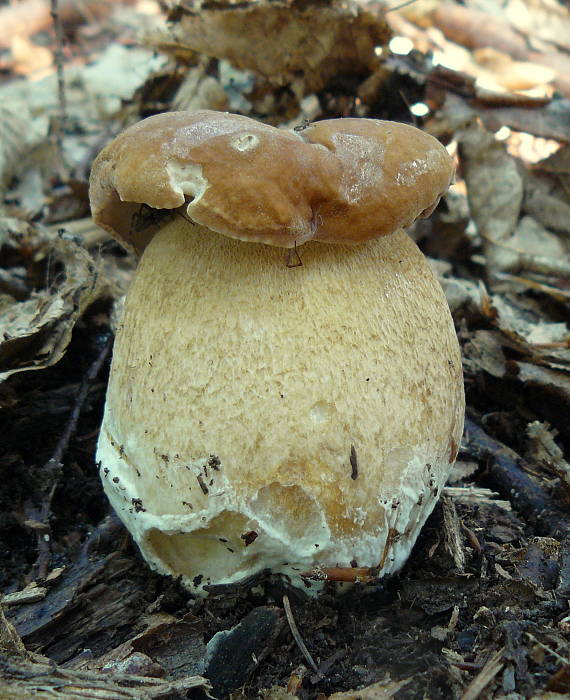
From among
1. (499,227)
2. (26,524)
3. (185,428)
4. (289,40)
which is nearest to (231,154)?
(185,428)

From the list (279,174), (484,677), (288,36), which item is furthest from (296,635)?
(288,36)

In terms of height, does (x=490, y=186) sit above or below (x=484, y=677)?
below

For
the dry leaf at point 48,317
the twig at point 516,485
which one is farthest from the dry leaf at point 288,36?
the twig at point 516,485

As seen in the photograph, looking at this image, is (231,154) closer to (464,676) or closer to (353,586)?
(353,586)

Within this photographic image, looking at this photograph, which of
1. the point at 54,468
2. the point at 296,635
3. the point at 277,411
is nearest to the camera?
the point at 277,411

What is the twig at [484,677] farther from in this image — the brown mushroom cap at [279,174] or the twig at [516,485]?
the brown mushroom cap at [279,174]

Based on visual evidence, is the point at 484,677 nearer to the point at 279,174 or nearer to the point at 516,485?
the point at 516,485
